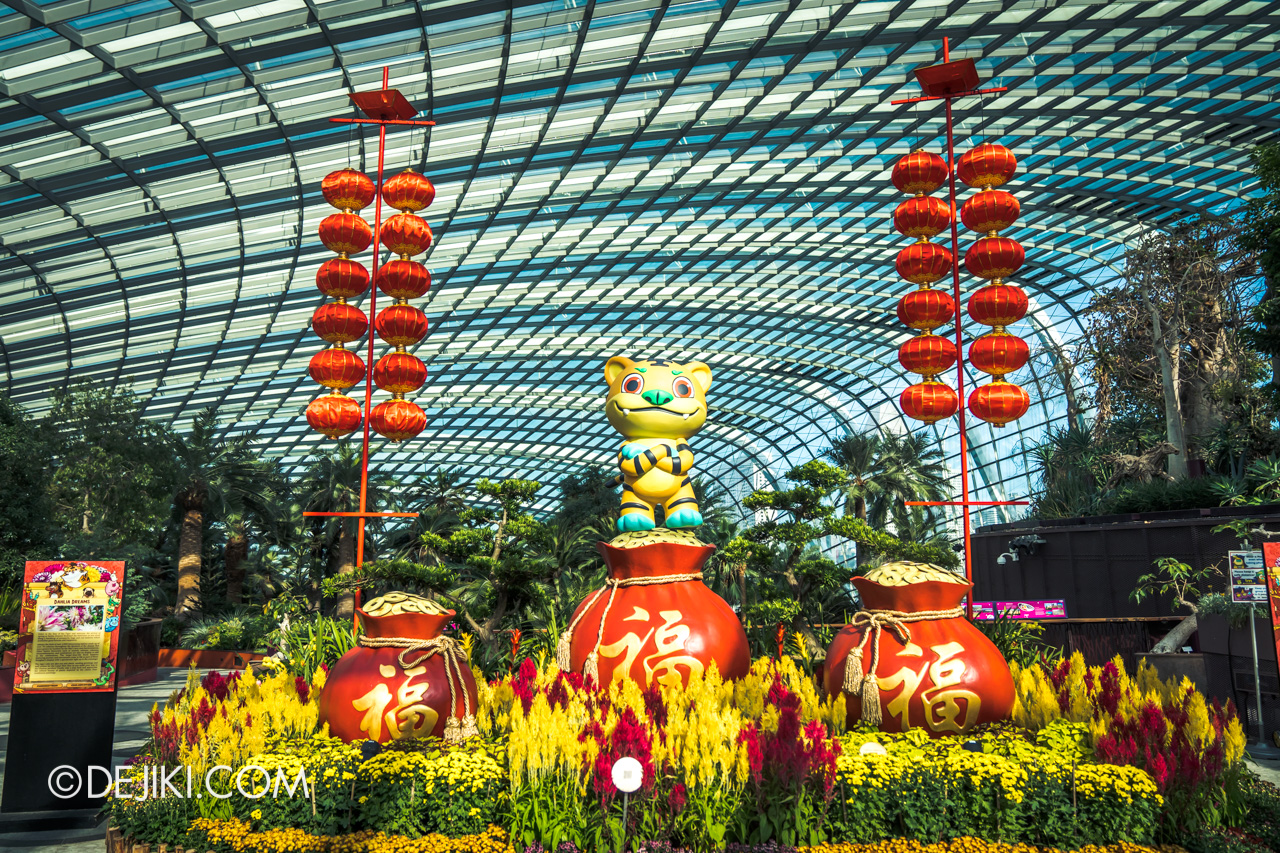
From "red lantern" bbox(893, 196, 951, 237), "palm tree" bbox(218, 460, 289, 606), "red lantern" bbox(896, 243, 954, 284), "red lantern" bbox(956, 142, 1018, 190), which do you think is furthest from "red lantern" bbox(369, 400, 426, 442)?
"palm tree" bbox(218, 460, 289, 606)

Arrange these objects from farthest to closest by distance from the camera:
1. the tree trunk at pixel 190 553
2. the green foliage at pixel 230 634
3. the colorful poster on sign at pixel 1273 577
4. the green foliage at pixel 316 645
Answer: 1. the tree trunk at pixel 190 553
2. the green foliage at pixel 230 634
3. the green foliage at pixel 316 645
4. the colorful poster on sign at pixel 1273 577

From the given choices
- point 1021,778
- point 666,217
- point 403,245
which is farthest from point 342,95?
point 1021,778

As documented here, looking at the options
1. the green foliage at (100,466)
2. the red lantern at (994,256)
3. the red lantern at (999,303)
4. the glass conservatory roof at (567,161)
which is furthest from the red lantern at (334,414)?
the green foliage at (100,466)

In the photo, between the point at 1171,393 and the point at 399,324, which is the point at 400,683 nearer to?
the point at 399,324

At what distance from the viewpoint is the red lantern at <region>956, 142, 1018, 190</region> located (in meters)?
9.82

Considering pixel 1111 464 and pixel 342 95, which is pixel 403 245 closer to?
pixel 342 95

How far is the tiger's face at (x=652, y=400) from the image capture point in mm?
7824

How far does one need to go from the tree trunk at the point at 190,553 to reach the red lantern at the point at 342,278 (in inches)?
818

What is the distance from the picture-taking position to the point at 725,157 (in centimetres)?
2333

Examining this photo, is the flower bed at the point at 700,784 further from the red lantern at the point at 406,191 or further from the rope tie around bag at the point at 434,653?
the red lantern at the point at 406,191

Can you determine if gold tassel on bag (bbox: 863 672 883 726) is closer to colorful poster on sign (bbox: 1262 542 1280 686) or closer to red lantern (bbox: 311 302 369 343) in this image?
colorful poster on sign (bbox: 1262 542 1280 686)

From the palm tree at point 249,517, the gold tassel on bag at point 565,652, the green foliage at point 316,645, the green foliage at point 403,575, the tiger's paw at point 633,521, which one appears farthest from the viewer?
the palm tree at point 249,517

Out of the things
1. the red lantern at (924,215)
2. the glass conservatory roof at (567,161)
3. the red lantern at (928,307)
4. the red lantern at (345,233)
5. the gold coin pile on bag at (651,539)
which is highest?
the glass conservatory roof at (567,161)

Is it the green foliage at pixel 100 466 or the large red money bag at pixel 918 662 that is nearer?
the large red money bag at pixel 918 662
